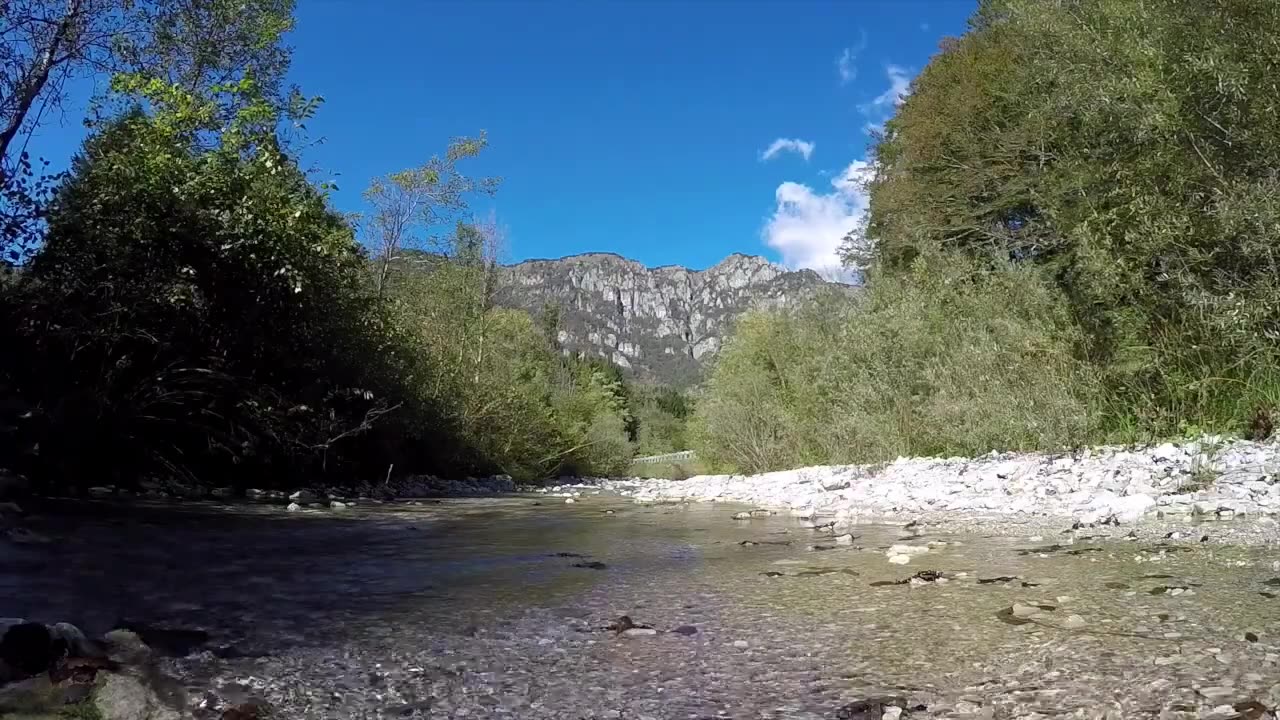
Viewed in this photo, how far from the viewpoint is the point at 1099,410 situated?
10.4 metres

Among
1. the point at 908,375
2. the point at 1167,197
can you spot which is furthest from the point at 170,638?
the point at 908,375

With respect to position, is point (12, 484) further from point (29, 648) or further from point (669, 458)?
point (669, 458)

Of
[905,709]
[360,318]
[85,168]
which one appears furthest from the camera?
[360,318]

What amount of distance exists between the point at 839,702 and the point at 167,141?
12.5 meters

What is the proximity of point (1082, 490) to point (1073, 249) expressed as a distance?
19.3ft

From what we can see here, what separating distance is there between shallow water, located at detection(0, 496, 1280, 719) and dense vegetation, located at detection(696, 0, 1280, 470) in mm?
4190

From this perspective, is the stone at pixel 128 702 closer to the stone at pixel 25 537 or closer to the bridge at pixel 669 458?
the stone at pixel 25 537

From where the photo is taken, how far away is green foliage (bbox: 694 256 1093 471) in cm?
1136

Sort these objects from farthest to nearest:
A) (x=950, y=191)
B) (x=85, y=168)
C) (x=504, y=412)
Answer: (x=504, y=412) → (x=950, y=191) → (x=85, y=168)

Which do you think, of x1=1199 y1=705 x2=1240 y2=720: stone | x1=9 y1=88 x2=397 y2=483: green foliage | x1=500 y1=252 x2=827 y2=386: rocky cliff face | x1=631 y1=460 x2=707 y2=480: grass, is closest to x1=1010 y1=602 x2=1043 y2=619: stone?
x1=1199 y1=705 x2=1240 y2=720: stone

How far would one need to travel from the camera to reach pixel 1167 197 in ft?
27.3

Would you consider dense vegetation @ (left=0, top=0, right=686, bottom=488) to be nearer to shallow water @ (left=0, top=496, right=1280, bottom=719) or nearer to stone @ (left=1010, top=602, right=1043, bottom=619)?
Result: shallow water @ (left=0, top=496, right=1280, bottom=719)

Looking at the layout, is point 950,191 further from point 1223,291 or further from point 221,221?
point 221,221

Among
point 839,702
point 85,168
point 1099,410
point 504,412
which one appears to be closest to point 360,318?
point 85,168
